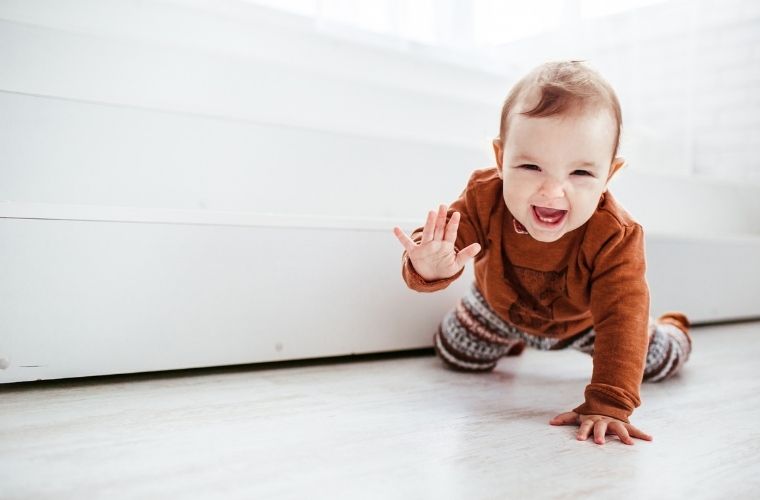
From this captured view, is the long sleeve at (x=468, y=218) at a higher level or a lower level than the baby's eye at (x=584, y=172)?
lower

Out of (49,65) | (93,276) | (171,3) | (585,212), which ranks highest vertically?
(171,3)

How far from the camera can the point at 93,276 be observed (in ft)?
2.80

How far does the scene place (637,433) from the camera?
0.72m

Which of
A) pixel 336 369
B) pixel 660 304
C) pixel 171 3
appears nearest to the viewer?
pixel 336 369

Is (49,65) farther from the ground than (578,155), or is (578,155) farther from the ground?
(49,65)

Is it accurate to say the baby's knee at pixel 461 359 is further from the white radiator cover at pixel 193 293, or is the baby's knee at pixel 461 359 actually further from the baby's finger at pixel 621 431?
the baby's finger at pixel 621 431

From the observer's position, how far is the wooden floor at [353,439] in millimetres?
543

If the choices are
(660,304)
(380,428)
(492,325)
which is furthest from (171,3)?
(660,304)

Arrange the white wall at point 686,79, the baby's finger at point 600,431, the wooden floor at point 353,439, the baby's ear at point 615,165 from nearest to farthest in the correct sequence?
1. the wooden floor at point 353,439
2. the baby's finger at point 600,431
3. the baby's ear at point 615,165
4. the white wall at point 686,79

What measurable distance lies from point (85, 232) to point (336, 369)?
1.37 ft

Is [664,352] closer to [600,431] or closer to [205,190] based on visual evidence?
[600,431]

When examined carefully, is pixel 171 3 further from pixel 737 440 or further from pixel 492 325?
pixel 737 440

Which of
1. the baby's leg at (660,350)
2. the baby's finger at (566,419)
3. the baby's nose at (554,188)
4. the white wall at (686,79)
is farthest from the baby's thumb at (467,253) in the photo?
the white wall at (686,79)

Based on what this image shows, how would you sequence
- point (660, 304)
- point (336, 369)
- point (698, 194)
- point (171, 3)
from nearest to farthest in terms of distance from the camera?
1. point (336, 369)
2. point (171, 3)
3. point (660, 304)
4. point (698, 194)
